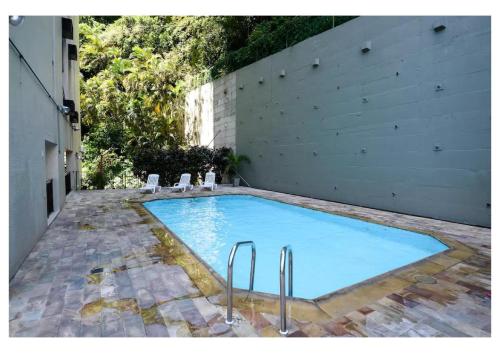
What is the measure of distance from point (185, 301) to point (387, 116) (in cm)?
742

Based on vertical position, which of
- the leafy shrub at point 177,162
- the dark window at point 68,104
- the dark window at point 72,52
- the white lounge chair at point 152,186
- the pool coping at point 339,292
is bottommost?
the pool coping at point 339,292

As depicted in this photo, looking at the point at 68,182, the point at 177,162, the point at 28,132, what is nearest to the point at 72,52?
the point at 68,182

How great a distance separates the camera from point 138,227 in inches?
253

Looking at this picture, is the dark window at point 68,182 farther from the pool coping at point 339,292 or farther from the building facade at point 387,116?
the pool coping at point 339,292

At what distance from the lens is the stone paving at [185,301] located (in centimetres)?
264

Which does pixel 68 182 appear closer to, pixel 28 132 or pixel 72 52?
pixel 72 52

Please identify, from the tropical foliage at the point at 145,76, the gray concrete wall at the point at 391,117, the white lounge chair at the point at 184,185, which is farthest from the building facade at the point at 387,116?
the tropical foliage at the point at 145,76

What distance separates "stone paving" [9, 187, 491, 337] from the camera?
2.64 meters

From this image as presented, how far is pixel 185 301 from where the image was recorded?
10.2ft

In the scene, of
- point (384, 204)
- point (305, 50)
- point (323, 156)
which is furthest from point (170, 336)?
point (305, 50)

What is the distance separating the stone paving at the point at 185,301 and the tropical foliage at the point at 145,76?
10475 mm

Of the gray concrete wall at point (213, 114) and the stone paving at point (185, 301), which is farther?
the gray concrete wall at point (213, 114)

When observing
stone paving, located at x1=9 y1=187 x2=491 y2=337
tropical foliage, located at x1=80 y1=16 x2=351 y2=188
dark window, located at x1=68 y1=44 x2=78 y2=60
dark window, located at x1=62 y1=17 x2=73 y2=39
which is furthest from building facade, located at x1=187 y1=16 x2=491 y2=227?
dark window, located at x1=68 y1=44 x2=78 y2=60

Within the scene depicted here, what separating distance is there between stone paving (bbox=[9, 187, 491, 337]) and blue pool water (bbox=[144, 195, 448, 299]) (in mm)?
919
